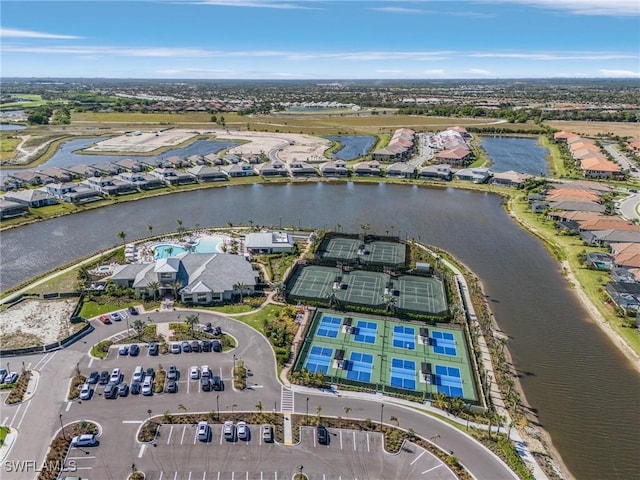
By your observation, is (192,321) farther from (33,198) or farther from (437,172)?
(437,172)

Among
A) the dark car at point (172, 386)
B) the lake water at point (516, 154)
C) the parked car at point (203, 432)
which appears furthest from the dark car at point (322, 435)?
the lake water at point (516, 154)

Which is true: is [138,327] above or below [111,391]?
above

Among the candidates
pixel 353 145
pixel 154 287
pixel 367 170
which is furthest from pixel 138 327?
pixel 353 145

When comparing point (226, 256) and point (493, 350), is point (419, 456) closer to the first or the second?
point (493, 350)

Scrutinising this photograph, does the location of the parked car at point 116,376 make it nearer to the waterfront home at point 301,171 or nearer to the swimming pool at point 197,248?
the swimming pool at point 197,248

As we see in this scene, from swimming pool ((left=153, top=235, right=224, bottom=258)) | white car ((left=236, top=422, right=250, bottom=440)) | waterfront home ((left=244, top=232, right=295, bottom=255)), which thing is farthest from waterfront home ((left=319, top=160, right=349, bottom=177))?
white car ((left=236, top=422, right=250, bottom=440))

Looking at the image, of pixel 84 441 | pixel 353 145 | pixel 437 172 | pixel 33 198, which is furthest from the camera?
pixel 353 145
